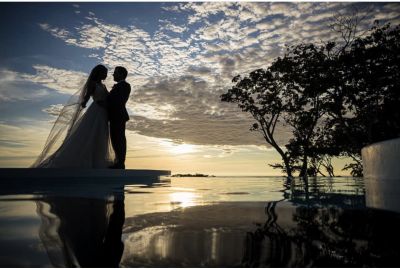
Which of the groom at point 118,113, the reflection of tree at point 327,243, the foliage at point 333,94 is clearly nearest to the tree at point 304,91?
the foliage at point 333,94

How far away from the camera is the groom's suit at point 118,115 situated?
10109mm

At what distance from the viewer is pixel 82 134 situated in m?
9.39

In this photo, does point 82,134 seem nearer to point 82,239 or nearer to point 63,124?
point 63,124

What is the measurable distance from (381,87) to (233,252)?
24.6 metres

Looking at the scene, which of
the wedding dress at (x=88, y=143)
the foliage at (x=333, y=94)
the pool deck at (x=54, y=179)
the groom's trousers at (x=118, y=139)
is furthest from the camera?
the foliage at (x=333, y=94)

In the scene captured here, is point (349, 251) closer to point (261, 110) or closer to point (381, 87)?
point (381, 87)

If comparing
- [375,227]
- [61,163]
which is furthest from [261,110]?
[375,227]

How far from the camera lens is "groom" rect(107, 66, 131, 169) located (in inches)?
398

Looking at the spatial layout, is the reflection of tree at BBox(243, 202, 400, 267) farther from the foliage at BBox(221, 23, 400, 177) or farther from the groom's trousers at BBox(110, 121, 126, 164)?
the foliage at BBox(221, 23, 400, 177)

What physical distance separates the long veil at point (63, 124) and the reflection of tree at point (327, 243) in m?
8.86

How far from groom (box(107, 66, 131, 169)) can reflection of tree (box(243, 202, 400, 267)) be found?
875 cm

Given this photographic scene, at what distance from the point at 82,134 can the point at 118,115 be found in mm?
1407

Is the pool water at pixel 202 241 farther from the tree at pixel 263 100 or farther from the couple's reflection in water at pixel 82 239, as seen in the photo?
the tree at pixel 263 100

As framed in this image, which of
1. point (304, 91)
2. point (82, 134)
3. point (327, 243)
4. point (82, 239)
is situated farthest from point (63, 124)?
point (304, 91)
